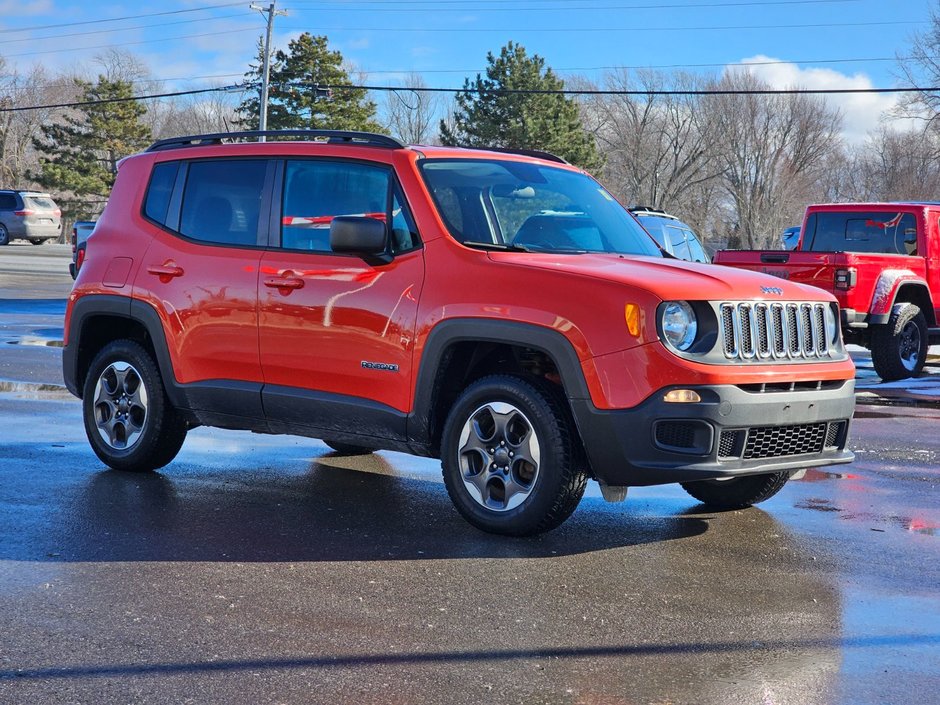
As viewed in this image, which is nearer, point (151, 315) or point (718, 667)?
point (718, 667)

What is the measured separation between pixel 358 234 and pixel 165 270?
1648mm

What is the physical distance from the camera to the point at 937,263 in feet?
48.9

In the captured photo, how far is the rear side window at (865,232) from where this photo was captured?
14984 millimetres

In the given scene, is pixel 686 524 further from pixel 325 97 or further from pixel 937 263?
pixel 325 97

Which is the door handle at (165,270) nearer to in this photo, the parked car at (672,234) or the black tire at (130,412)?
the black tire at (130,412)

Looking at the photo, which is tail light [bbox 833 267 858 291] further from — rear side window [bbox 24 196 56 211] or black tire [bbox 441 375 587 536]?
rear side window [bbox 24 196 56 211]

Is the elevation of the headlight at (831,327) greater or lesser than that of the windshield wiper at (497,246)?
lesser

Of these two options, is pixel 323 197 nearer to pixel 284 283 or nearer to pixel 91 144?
pixel 284 283

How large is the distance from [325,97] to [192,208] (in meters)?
59.6

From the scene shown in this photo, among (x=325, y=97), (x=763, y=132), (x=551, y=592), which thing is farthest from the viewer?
(x=763, y=132)

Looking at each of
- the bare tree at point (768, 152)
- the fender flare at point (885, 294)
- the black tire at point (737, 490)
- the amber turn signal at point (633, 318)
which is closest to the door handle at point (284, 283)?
the amber turn signal at point (633, 318)

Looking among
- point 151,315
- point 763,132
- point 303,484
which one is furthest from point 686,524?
point 763,132

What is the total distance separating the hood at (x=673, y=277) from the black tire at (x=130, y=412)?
97.6 inches

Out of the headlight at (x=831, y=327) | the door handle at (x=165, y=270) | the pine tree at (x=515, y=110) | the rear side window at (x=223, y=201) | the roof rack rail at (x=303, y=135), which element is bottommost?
the headlight at (x=831, y=327)
